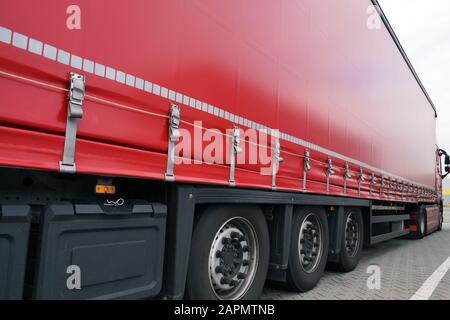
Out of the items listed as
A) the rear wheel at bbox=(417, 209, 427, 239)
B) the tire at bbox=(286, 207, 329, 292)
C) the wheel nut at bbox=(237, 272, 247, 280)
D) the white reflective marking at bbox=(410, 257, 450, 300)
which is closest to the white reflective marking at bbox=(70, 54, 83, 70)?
the wheel nut at bbox=(237, 272, 247, 280)

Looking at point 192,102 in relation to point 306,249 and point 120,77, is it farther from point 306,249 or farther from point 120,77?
point 306,249

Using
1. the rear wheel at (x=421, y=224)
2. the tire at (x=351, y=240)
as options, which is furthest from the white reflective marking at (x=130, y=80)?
the rear wheel at (x=421, y=224)

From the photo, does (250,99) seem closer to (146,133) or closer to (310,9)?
(146,133)

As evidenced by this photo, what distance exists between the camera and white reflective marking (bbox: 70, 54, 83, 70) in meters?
1.99

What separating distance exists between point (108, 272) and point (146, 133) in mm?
826

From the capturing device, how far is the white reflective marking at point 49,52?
1.87 meters

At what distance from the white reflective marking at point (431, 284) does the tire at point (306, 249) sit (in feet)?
3.64

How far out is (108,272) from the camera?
7.25ft

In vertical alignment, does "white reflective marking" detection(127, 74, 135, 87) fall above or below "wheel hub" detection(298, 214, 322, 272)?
above

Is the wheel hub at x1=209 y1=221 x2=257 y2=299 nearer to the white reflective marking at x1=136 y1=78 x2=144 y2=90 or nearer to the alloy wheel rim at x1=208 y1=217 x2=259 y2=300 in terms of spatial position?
the alloy wheel rim at x1=208 y1=217 x2=259 y2=300

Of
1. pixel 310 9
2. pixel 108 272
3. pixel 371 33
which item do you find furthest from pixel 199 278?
pixel 371 33

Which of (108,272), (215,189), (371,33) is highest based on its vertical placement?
(371,33)

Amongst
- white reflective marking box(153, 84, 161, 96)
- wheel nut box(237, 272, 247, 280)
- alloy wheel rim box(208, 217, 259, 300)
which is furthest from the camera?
wheel nut box(237, 272, 247, 280)

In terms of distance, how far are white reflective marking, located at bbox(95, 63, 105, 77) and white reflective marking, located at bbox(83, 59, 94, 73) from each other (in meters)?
0.03
